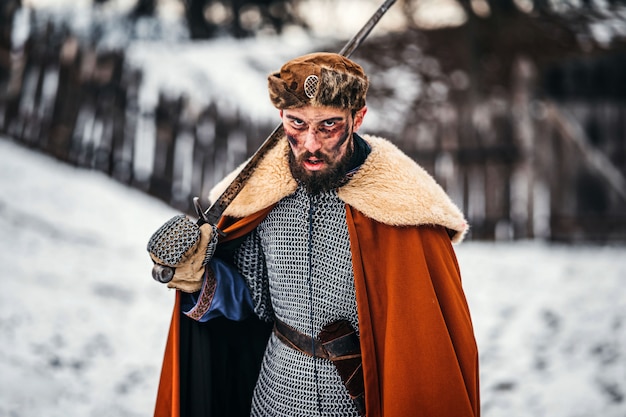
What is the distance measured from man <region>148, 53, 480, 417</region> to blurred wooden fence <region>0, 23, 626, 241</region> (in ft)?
17.3

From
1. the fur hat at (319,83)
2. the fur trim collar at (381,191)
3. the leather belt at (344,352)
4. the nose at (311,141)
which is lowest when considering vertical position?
the leather belt at (344,352)

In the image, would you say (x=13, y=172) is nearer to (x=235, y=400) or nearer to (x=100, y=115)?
(x=100, y=115)

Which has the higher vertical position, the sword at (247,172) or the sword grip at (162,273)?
the sword at (247,172)

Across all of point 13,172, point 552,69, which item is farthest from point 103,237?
point 552,69

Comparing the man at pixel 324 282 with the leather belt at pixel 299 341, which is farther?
the leather belt at pixel 299 341

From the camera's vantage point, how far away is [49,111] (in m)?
7.00

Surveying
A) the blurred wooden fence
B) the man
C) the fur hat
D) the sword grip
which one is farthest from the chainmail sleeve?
the blurred wooden fence

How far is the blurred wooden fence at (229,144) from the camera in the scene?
7.02 m

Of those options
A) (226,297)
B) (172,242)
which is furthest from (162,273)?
(226,297)

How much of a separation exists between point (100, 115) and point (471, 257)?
15.8ft

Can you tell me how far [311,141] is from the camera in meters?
1.78

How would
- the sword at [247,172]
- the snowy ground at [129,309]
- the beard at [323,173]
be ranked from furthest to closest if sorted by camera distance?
the snowy ground at [129,309], the sword at [247,172], the beard at [323,173]

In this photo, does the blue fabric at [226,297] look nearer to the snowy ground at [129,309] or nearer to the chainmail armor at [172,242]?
the chainmail armor at [172,242]

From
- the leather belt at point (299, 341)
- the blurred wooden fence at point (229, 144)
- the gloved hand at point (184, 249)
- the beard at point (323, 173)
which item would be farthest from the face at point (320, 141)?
the blurred wooden fence at point (229, 144)
